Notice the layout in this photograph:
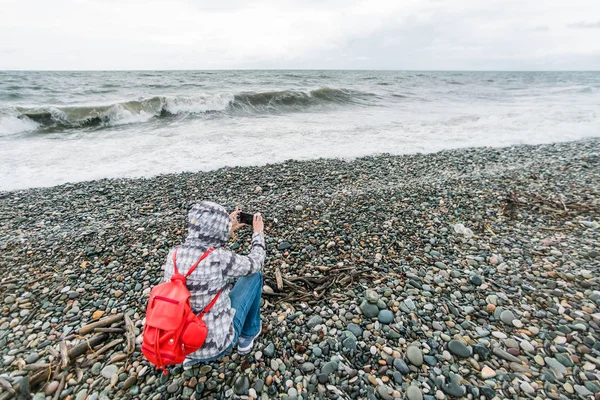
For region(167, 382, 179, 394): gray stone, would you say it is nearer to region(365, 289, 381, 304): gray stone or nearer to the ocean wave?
region(365, 289, 381, 304): gray stone

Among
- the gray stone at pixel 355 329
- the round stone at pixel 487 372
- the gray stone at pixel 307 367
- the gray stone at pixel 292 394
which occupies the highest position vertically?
the round stone at pixel 487 372

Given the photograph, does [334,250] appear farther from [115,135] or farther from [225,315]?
[115,135]

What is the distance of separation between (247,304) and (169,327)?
1036 mm

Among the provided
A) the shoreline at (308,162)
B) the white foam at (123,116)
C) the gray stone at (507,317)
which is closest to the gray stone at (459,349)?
the gray stone at (507,317)

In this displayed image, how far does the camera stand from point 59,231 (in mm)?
5629

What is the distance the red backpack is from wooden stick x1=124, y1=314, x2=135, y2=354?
4.36 feet

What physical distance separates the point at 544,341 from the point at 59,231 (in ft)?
24.9

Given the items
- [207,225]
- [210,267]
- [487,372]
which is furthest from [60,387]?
[487,372]

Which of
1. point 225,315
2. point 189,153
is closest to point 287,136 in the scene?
point 189,153

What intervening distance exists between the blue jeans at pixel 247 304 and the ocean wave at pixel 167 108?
17.8 m

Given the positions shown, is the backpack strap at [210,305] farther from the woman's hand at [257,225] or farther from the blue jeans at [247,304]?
the woman's hand at [257,225]

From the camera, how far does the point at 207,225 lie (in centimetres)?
241

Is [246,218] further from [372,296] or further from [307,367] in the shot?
[372,296]

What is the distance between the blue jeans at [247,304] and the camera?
114 inches
